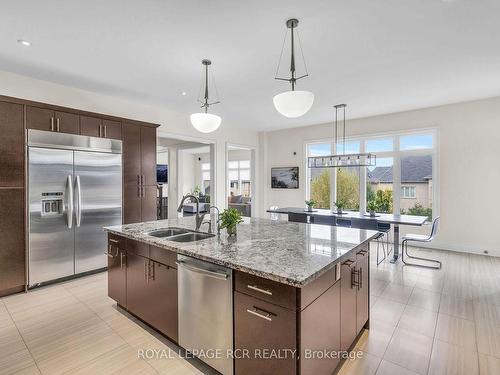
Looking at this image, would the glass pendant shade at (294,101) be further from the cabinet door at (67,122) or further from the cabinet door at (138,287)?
the cabinet door at (67,122)

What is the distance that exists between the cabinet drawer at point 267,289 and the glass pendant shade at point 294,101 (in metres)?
1.36

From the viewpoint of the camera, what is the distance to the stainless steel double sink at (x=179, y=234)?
2468 millimetres

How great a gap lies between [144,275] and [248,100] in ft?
11.4

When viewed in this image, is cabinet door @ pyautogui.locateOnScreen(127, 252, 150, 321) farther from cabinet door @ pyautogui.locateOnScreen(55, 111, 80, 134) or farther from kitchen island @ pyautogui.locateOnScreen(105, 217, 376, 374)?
cabinet door @ pyautogui.locateOnScreen(55, 111, 80, 134)

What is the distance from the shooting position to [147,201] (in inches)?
172

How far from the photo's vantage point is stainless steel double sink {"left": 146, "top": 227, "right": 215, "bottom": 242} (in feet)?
8.10

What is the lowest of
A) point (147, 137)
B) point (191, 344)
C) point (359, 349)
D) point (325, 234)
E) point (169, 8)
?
point (359, 349)

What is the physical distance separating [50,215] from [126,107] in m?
2.24

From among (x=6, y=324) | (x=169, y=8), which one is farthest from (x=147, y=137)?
(x=6, y=324)

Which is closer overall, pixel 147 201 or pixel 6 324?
pixel 6 324

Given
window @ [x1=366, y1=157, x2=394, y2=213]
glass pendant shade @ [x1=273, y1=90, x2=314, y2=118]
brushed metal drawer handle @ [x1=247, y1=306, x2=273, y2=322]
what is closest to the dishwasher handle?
brushed metal drawer handle @ [x1=247, y1=306, x2=273, y2=322]

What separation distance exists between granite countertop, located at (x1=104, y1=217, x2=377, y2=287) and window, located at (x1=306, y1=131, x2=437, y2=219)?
2.71m

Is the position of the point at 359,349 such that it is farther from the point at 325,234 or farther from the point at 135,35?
the point at 135,35

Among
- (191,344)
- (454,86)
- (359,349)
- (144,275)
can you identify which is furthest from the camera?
(454,86)
